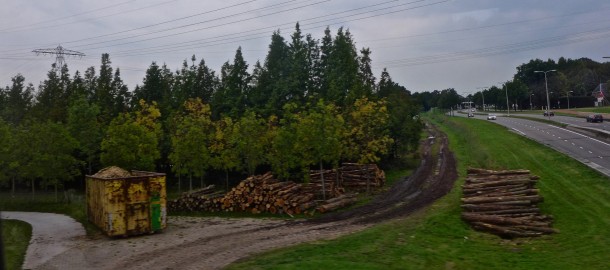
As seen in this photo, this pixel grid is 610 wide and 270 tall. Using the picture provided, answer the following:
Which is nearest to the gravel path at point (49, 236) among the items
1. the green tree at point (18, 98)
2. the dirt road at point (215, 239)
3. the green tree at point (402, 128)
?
the dirt road at point (215, 239)

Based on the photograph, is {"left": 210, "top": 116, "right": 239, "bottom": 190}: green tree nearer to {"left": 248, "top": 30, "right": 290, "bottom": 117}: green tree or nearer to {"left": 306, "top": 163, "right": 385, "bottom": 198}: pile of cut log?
{"left": 306, "top": 163, "right": 385, "bottom": 198}: pile of cut log

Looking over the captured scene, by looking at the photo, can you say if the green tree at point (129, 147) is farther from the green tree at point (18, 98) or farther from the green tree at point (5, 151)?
the green tree at point (18, 98)

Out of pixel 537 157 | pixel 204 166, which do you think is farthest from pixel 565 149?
pixel 204 166

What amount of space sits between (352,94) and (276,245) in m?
26.0

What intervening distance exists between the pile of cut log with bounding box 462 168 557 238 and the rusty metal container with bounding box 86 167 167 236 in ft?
44.2

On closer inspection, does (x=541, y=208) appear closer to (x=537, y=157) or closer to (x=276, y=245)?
(x=276, y=245)

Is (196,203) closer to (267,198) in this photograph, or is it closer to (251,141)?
(267,198)

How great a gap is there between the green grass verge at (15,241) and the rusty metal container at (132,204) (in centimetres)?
333

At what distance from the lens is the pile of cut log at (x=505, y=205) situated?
66.2ft

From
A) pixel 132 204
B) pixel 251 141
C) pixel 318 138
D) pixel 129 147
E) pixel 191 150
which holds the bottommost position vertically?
pixel 132 204

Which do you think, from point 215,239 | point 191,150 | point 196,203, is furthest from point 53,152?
point 215,239

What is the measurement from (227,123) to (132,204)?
16.0 meters

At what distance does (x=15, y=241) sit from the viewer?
22.7 meters

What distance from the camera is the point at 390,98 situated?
5075 centimetres
